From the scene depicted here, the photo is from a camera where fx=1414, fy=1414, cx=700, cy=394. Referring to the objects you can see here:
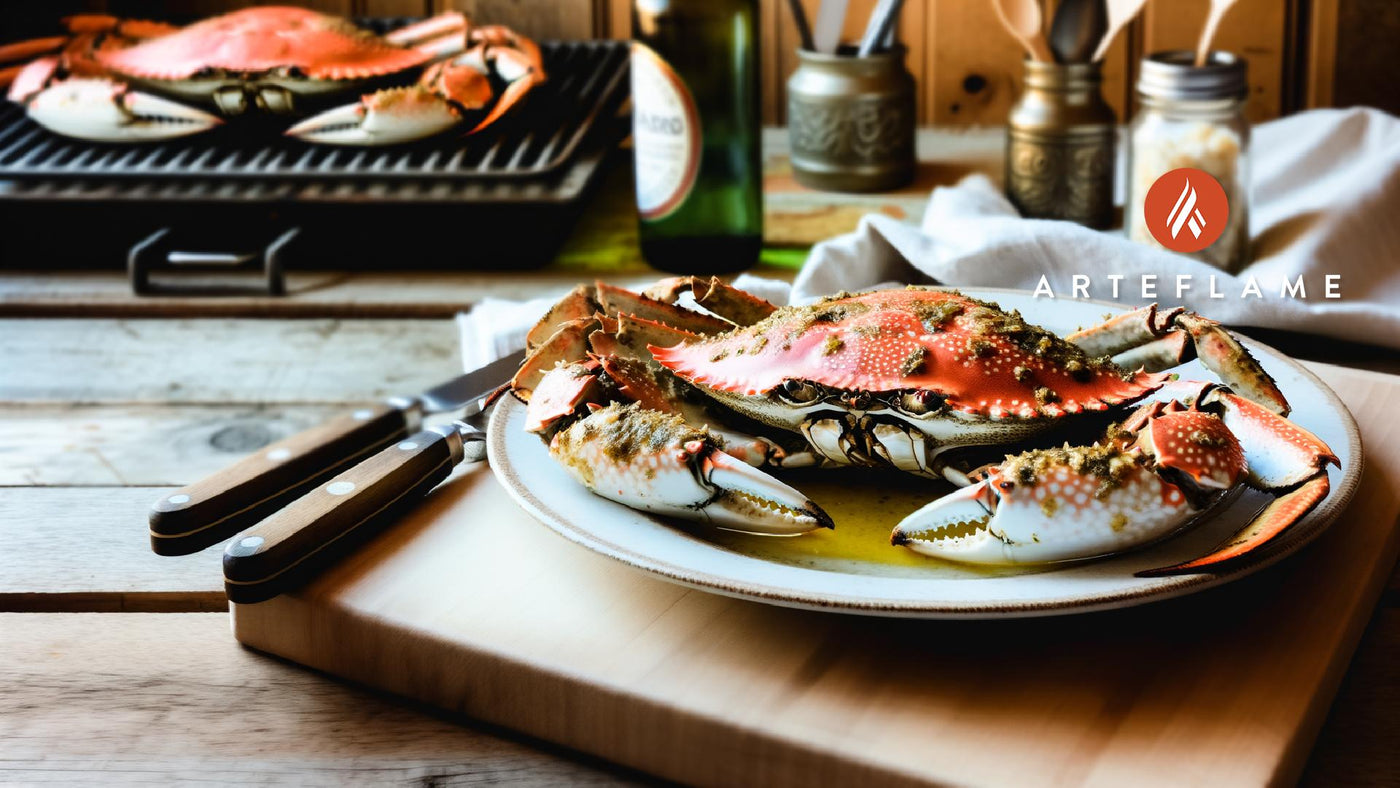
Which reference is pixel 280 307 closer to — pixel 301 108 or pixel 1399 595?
pixel 301 108

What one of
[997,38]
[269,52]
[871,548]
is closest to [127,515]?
[871,548]

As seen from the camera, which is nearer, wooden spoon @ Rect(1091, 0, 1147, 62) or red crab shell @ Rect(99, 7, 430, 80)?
wooden spoon @ Rect(1091, 0, 1147, 62)

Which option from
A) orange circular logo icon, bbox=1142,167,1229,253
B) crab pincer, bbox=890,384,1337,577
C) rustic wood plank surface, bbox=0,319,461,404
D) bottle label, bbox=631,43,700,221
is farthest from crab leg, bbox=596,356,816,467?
orange circular logo icon, bbox=1142,167,1229,253

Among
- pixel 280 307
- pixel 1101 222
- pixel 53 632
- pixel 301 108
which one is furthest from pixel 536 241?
pixel 53 632

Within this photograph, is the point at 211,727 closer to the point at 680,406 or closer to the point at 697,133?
the point at 680,406

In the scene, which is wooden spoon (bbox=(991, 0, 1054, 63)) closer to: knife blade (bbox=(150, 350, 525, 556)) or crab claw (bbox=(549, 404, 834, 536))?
knife blade (bbox=(150, 350, 525, 556))

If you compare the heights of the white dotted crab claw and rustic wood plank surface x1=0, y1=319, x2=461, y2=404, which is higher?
the white dotted crab claw

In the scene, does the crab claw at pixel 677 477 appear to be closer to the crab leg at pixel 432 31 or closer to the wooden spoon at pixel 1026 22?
the wooden spoon at pixel 1026 22
